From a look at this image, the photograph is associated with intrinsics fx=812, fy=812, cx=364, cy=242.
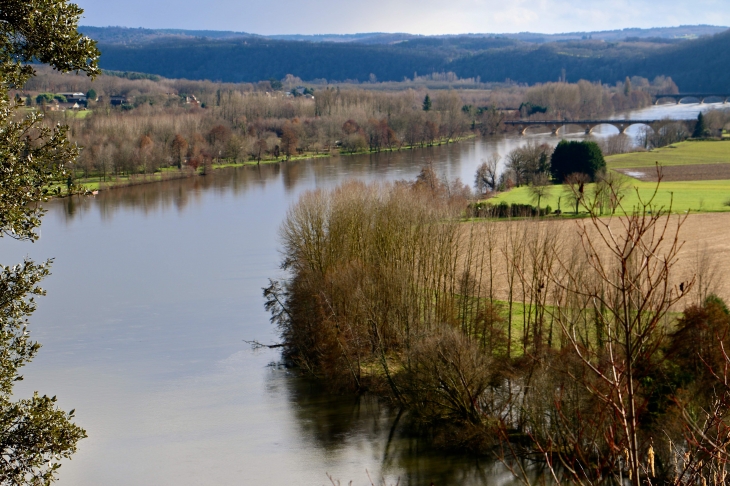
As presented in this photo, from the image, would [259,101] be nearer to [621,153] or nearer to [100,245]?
[621,153]

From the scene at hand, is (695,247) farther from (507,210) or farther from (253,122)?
(253,122)

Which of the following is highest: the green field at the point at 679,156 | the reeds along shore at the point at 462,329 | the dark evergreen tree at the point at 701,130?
the dark evergreen tree at the point at 701,130

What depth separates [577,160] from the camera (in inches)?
1261

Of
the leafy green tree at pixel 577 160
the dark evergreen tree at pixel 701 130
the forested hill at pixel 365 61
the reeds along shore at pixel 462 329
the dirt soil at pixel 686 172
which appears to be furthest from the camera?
the forested hill at pixel 365 61

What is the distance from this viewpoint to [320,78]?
458 feet

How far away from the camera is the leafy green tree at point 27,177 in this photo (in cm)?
459

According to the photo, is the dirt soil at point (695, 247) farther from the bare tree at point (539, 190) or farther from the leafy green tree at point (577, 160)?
the leafy green tree at point (577, 160)

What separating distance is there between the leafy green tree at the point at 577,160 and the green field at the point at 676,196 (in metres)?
1.51

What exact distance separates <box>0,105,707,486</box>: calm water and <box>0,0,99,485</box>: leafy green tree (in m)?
5.89

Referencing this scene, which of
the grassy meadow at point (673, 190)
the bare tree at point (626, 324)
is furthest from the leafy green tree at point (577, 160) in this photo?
the bare tree at point (626, 324)

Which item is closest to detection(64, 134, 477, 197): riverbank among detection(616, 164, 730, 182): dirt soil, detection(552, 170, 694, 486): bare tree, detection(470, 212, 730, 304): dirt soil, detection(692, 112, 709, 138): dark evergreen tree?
detection(692, 112, 709, 138): dark evergreen tree

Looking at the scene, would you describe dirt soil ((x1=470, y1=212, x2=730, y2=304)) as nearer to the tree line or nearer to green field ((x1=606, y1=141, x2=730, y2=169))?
green field ((x1=606, y1=141, x2=730, y2=169))

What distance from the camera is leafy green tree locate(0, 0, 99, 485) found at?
4590 millimetres

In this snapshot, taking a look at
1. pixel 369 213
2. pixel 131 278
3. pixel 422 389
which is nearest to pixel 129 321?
pixel 131 278
